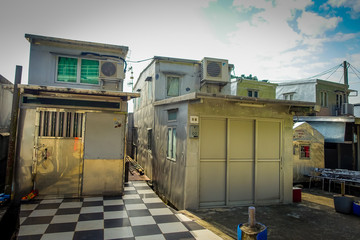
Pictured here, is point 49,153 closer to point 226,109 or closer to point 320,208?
point 226,109

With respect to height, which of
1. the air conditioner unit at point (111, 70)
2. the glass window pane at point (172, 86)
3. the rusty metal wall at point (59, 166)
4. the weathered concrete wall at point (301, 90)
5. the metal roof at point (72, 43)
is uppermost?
the weathered concrete wall at point (301, 90)

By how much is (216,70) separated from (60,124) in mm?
7265

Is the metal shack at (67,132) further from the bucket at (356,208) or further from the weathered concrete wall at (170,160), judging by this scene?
the bucket at (356,208)

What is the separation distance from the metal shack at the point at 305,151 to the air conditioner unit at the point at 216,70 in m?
4.25

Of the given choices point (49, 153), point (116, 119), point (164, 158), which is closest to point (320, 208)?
point (164, 158)

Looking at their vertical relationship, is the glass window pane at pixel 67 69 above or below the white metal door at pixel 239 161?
above

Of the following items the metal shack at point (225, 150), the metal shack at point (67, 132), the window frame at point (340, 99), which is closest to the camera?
the metal shack at point (67, 132)

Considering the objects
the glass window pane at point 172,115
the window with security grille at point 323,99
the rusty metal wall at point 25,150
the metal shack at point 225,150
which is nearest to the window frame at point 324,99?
the window with security grille at point 323,99

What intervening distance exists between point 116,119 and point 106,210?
2.62 metres

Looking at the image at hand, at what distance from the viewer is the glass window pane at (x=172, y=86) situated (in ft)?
37.7

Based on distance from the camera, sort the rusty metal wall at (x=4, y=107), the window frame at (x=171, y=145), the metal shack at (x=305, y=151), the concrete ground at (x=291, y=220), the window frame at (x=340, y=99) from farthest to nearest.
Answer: the window frame at (x=340, y=99)
the metal shack at (x=305, y=151)
the rusty metal wall at (x=4, y=107)
the window frame at (x=171, y=145)
the concrete ground at (x=291, y=220)

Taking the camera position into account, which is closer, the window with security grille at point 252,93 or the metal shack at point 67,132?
the metal shack at point 67,132

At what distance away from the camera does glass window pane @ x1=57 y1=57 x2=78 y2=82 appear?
7641 mm

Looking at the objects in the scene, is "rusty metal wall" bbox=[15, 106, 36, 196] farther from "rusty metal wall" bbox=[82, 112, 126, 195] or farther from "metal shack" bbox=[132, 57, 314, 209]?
"metal shack" bbox=[132, 57, 314, 209]
